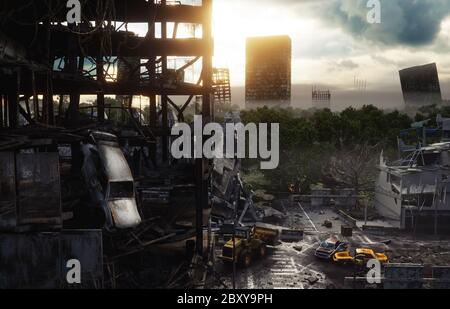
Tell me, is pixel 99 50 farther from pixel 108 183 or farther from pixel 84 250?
pixel 84 250

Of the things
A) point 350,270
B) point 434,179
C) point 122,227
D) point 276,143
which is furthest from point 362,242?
point 276,143

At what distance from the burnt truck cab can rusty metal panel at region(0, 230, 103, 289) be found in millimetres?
863

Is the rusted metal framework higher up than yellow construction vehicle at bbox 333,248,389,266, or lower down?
higher up

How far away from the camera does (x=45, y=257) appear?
9773 millimetres

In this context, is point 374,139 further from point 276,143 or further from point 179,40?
point 179,40

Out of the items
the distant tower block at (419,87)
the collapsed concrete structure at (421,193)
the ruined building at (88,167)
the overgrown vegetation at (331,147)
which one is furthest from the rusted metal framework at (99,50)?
the distant tower block at (419,87)

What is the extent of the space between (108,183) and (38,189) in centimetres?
185

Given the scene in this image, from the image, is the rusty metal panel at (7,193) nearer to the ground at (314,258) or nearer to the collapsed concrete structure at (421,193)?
the ground at (314,258)

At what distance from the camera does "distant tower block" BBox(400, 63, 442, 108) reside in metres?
158

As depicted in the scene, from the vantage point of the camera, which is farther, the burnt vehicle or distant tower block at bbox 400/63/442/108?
distant tower block at bbox 400/63/442/108

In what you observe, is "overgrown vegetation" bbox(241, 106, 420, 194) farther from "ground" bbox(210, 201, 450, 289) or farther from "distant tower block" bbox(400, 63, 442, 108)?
"distant tower block" bbox(400, 63, 442, 108)

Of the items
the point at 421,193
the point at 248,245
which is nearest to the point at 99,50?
the point at 248,245

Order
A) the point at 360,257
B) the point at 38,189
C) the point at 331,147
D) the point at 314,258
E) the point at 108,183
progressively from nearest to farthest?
the point at 38,189 → the point at 108,183 → the point at 360,257 → the point at 314,258 → the point at 331,147

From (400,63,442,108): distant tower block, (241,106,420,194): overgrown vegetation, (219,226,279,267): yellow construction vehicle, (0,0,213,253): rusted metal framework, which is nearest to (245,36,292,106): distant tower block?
(400,63,442,108): distant tower block
